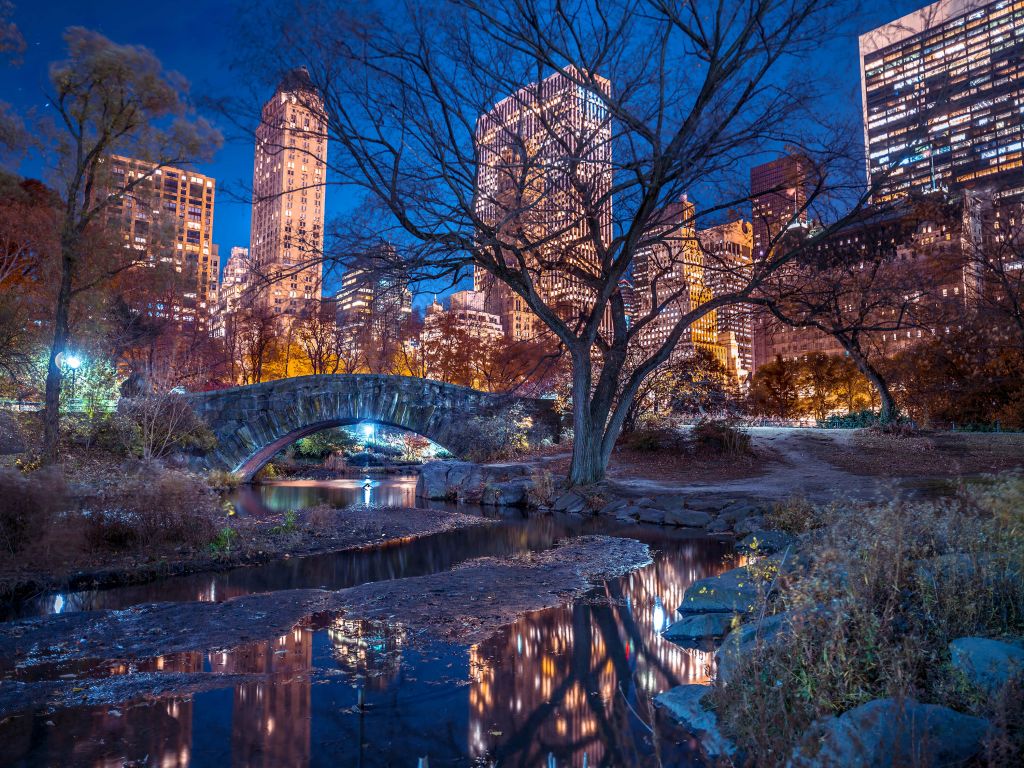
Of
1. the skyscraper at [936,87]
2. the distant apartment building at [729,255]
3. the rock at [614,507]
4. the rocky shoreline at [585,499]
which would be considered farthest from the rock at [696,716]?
the distant apartment building at [729,255]

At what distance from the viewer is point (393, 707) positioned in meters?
4.08

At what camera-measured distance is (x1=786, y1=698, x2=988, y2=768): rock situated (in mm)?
2668

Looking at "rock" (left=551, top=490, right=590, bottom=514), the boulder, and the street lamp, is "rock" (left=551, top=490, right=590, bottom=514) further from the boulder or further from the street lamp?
the street lamp

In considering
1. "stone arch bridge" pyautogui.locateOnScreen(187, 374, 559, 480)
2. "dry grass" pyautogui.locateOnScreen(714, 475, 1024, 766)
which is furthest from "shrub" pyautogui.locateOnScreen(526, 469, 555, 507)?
"dry grass" pyautogui.locateOnScreen(714, 475, 1024, 766)

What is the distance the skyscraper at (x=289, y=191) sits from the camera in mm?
10906

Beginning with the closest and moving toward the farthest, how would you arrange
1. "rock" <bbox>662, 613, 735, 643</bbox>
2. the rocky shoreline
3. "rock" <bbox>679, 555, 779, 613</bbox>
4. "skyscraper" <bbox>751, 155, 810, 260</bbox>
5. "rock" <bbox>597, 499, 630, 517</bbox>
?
"rock" <bbox>662, 613, 735, 643</bbox> < "rock" <bbox>679, 555, 779, 613</bbox> < the rocky shoreline < "skyscraper" <bbox>751, 155, 810, 260</bbox> < "rock" <bbox>597, 499, 630, 517</bbox>

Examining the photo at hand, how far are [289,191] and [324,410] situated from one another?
39.4 ft

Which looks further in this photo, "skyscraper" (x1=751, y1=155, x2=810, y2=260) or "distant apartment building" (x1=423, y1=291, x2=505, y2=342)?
"distant apartment building" (x1=423, y1=291, x2=505, y2=342)

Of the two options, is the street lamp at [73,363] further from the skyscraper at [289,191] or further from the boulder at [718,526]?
the boulder at [718,526]

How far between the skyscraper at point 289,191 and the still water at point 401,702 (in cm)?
589

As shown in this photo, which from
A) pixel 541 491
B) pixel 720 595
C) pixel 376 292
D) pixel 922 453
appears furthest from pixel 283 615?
pixel 922 453

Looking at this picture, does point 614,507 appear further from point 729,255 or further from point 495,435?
point 495,435

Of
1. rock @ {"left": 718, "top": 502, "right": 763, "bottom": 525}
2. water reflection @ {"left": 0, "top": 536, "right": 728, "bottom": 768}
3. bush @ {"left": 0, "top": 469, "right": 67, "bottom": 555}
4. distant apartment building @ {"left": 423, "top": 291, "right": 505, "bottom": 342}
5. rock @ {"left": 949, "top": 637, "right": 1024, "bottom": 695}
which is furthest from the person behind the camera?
distant apartment building @ {"left": 423, "top": 291, "right": 505, "bottom": 342}

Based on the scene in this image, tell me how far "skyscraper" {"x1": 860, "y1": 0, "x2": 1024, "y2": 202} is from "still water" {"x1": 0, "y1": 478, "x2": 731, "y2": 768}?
426 inches
